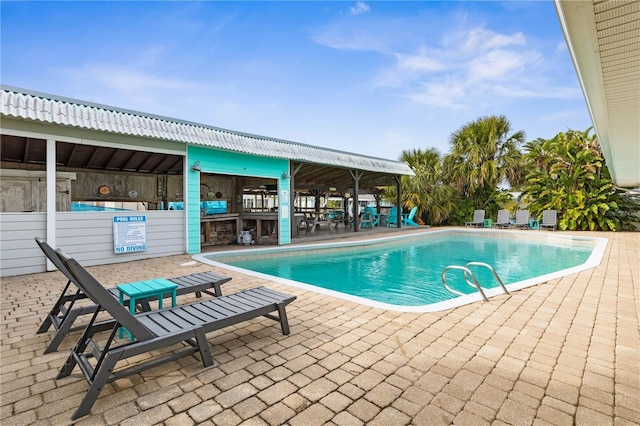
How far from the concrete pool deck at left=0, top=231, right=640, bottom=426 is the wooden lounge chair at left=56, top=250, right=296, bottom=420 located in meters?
0.14

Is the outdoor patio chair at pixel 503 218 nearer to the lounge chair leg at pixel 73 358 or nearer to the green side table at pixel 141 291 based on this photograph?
the green side table at pixel 141 291

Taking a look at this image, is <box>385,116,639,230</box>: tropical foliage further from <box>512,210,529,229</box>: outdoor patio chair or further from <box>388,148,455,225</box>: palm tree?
<box>512,210,529,229</box>: outdoor patio chair

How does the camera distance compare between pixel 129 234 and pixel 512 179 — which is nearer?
pixel 129 234

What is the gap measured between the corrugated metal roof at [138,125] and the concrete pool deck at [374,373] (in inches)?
160

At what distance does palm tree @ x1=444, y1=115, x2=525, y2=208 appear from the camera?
1688 cm

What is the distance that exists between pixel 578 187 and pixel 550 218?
2031 millimetres

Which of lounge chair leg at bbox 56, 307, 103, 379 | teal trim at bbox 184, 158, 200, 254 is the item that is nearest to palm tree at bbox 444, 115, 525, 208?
teal trim at bbox 184, 158, 200, 254

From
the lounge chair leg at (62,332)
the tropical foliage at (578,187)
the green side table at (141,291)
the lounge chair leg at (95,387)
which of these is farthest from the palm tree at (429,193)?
the lounge chair leg at (95,387)

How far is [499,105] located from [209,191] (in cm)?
1612

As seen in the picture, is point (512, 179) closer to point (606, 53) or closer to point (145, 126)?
point (606, 53)

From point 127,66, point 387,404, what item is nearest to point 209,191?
point 127,66

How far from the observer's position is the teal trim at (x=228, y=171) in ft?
27.6

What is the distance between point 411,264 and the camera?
8477 mm

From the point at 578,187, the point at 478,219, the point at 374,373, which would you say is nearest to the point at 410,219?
the point at 478,219
